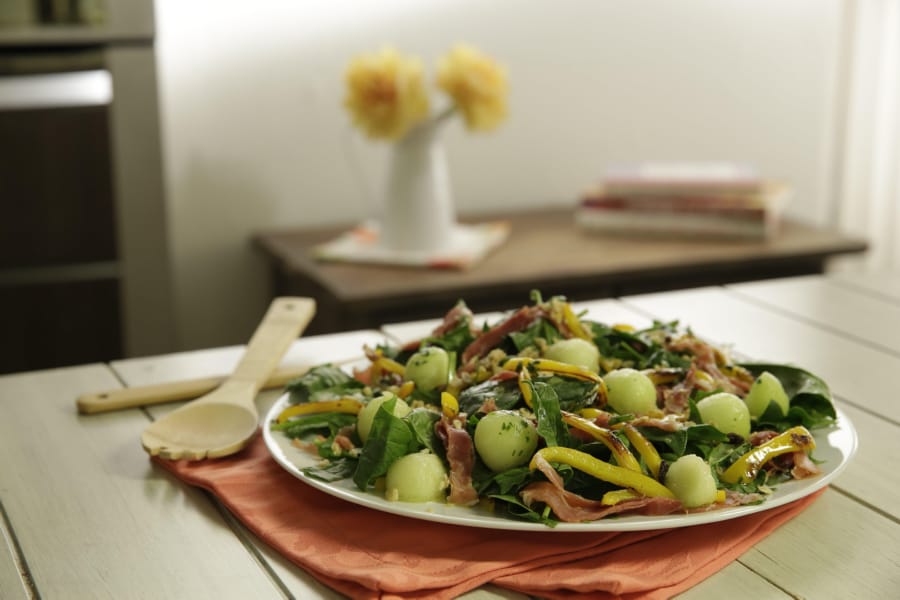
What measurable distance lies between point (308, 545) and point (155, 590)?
12 cm

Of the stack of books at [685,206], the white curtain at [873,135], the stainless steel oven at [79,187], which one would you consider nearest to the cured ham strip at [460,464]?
the stainless steel oven at [79,187]

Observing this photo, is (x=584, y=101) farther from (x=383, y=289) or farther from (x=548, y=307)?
(x=548, y=307)

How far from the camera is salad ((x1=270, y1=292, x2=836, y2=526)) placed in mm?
850

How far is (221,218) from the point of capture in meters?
2.46

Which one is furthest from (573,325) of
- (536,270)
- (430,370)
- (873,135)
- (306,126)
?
(873,135)

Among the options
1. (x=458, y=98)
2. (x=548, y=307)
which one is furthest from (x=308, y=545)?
(x=458, y=98)

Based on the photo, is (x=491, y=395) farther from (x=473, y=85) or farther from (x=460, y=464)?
(x=473, y=85)

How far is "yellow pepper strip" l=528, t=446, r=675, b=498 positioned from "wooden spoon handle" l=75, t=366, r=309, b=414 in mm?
453

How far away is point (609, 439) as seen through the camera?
0.86 m

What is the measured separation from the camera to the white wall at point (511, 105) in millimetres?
2408

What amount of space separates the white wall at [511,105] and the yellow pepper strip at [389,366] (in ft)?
4.65

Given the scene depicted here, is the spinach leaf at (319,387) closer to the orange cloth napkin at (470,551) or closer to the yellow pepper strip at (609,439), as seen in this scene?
the orange cloth napkin at (470,551)

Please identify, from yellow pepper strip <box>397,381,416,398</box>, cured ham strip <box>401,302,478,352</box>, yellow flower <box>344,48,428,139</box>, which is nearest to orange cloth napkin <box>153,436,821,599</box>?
yellow pepper strip <box>397,381,416,398</box>

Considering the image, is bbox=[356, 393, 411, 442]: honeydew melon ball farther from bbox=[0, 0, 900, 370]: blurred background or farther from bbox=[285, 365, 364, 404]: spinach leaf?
bbox=[0, 0, 900, 370]: blurred background
